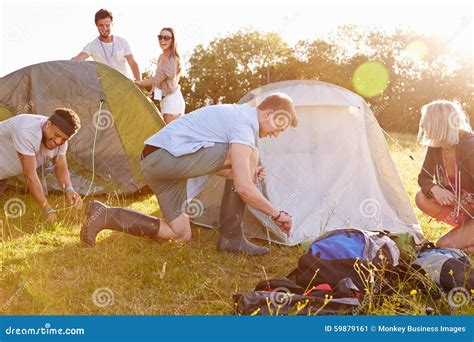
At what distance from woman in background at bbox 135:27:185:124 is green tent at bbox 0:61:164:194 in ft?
1.03

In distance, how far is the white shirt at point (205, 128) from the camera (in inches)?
149

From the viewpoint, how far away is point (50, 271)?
353 centimetres

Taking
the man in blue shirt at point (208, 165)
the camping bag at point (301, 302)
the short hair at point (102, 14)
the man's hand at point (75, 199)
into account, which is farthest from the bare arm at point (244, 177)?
the short hair at point (102, 14)

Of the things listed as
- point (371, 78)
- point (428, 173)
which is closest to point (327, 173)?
point (428, 173)

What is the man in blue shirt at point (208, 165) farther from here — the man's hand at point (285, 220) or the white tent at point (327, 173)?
the white tent at point (327, 173)

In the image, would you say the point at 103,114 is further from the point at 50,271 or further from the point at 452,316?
the point at 452,316

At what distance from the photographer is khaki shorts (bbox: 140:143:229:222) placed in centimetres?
388

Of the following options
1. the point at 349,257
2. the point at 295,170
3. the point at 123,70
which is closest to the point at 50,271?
the point at 349,257

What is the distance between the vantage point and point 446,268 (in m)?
3.02

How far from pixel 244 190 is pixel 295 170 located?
1.21 m

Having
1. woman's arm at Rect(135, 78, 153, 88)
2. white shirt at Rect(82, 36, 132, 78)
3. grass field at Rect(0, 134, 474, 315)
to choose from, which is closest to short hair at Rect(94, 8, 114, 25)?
white shirt at Rect(82, 36, 132, 78)

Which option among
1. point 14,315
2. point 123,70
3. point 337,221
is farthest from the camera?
point 123,70

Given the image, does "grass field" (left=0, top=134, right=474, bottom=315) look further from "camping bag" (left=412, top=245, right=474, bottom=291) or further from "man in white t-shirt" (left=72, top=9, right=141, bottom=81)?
"man in white t-shirt" (left=72, top=9, right=141, bottom=81)

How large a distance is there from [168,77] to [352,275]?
3.56 meters
